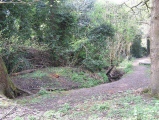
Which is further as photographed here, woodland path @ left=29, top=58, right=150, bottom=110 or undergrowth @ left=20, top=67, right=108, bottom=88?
undergrowth @ left=20, top=67, right=108, bottom=88

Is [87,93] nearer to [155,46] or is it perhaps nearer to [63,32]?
[155,46]

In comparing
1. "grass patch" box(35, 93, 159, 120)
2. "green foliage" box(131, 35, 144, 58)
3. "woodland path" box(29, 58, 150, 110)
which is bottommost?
"woodland path" box(29, 58, 150, 110)

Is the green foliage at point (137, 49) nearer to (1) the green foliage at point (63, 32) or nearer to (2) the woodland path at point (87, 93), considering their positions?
(1) the green foliage at point (63, 32)

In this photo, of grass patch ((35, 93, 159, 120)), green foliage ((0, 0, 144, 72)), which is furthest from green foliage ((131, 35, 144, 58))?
grass patch ((35, 93, 159, 120))

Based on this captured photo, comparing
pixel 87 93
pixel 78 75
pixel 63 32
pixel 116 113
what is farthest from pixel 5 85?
pixel 63 32

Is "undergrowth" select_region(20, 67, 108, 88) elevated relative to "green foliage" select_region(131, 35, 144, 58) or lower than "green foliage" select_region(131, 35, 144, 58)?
lower

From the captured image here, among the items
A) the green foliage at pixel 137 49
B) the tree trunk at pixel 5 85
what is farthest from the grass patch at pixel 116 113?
the green foliage at pixel 137 49

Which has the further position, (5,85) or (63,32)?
(63,32)

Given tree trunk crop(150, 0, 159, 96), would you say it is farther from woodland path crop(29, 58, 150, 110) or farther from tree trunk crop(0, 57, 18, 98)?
tree trunk crop(0, 57, 18, 98)

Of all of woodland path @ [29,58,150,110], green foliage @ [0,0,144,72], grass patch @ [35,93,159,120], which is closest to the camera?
grass patch @ [35,93,159,120]

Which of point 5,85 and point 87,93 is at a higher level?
point 5,85

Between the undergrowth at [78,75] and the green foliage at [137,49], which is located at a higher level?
the green foliage at [137,49]

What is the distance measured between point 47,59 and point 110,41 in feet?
17.6

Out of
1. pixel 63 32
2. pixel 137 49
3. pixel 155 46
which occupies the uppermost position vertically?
pixel 63 32
